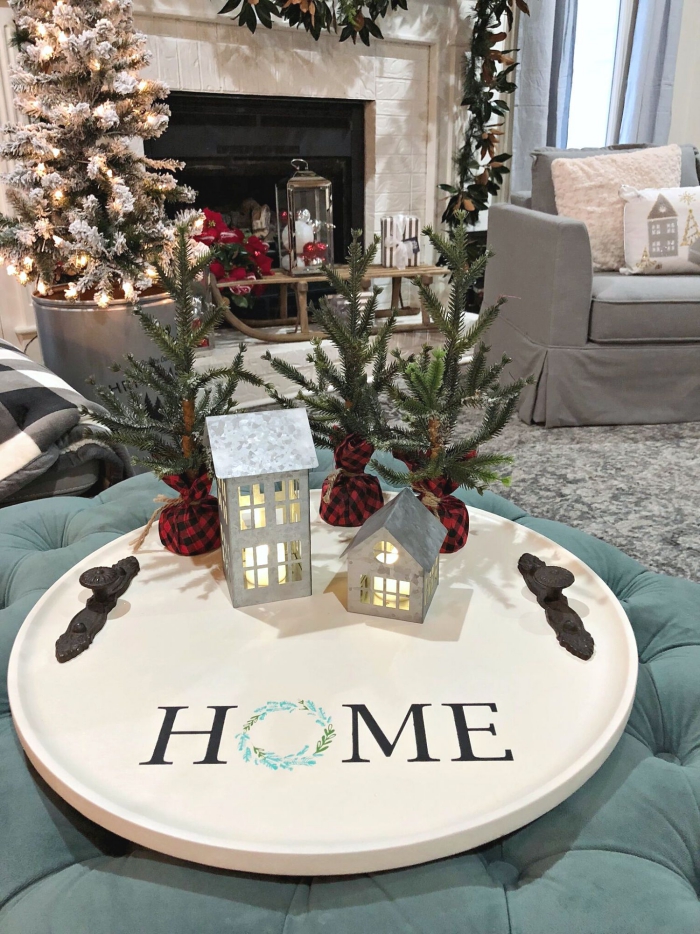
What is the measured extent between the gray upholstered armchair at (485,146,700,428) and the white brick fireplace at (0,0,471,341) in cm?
112

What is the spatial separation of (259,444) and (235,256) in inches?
93.2

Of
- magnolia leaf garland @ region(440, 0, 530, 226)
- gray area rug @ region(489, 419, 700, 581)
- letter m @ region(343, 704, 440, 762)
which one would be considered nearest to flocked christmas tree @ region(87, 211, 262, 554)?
letter m @ region(343, 704, 440, 762)

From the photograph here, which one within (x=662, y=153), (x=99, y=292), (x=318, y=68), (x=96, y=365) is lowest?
(x=96, y=365)

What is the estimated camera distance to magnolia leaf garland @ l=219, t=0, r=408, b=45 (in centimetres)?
276

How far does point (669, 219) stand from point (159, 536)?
217 centimetres

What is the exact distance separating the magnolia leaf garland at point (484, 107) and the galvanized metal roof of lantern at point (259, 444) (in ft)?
9.27

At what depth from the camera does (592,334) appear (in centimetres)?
234

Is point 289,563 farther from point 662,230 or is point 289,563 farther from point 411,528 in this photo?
point 662,230

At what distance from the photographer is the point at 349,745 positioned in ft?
2.33

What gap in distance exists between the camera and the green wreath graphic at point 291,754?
69 cm

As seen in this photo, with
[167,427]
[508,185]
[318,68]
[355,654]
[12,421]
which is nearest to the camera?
[355,654]

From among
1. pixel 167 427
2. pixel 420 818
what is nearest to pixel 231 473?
pixel 167 427

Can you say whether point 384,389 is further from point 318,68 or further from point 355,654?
point 318,68

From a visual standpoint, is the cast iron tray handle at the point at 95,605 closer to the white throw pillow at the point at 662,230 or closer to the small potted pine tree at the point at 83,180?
the small potted pine tree at the point at 83,180
